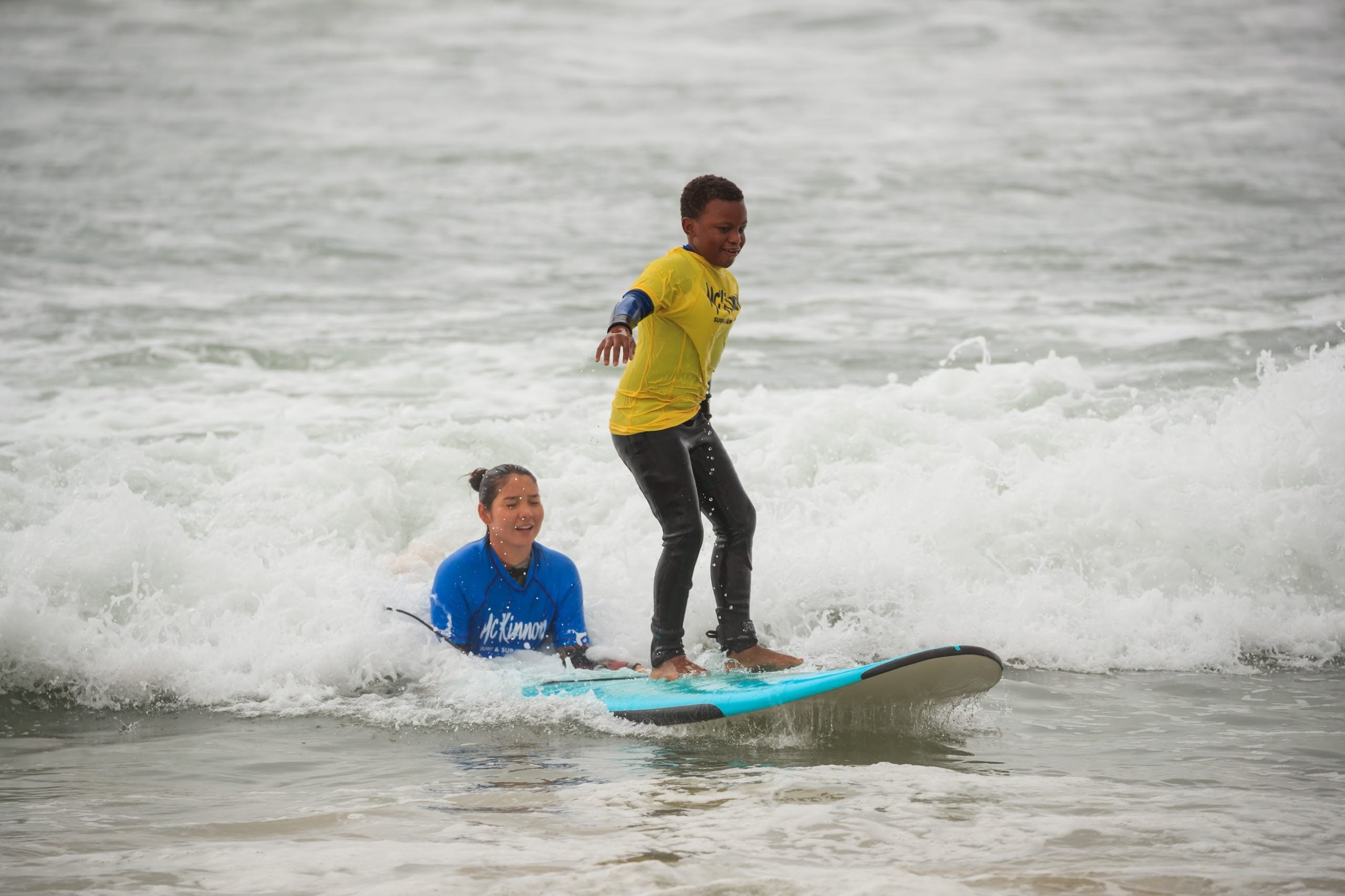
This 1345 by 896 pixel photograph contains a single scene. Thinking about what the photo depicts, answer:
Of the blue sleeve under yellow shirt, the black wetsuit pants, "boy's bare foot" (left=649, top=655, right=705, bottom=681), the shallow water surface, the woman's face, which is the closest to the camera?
the shallow water surface

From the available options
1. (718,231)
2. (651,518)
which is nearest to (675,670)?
(718,231)

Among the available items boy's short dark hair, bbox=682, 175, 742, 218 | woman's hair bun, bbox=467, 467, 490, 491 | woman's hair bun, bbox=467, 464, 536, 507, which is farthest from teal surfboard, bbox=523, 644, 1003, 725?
boy's short dark hair, bbox=682, 175, 742, 218

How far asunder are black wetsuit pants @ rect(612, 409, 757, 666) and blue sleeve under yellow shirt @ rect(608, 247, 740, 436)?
0.22ft

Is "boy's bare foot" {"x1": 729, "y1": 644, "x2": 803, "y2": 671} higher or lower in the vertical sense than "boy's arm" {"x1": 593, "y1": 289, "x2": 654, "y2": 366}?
lower

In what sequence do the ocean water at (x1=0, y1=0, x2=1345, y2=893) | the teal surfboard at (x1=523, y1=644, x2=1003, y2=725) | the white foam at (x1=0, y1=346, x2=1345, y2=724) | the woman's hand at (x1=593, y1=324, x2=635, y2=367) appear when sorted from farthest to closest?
the white foam at (x1=0, y1=346, x2=1345, y2=724) → the teal surfboard at (x1=523, y1=644, x2=1003, y2=725) → the woman's hand at (x1=593, y1=324, x2=635, y2=367) → the ocean water at (x1=0, y1=0, x2=1345, y2=893)

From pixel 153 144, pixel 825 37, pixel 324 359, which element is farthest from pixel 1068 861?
pixel 825 37

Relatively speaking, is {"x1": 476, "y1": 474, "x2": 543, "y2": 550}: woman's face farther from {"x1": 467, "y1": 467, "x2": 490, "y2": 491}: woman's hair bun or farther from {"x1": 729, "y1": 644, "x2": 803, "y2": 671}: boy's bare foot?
{"x1": 729, "y1": 644, "x2": 803, "y2": 671}: boy's bare foot

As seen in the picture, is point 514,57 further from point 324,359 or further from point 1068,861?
point 1068,861

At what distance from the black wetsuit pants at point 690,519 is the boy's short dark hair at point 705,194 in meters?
0.76

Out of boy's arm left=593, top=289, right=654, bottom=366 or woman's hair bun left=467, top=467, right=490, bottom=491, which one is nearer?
boy's arm left=593, top=289, right=654, bottom=366

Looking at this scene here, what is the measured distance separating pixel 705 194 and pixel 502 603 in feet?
6.15

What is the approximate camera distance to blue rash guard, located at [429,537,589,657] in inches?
207

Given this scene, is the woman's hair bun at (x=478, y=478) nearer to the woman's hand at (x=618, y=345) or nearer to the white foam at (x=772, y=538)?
the white foam at (x=772, y=538)

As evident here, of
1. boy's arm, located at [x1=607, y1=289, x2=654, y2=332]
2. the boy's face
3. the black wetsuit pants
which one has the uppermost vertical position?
the boy's face
